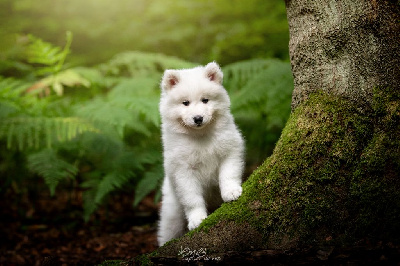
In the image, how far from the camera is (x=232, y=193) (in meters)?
2.91

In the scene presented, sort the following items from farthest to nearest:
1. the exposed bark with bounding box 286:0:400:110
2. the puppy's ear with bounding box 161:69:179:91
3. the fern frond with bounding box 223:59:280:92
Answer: the fern frond with bounding box 223:59:280:92, the puppy's ear with bounding box 161:69:179:91, the exposed bark with bounding box 286:0:400:110

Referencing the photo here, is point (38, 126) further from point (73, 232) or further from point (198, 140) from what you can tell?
point (198, 140)

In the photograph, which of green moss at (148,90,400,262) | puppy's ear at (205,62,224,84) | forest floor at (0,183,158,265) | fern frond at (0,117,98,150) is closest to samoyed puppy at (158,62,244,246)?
puppy's ear at (205,62,224,84)

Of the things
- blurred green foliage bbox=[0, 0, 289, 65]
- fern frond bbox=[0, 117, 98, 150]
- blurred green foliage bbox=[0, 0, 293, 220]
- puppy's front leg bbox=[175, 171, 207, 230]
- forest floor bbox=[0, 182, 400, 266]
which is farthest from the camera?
blurred green foliage bbox=[0, 0, 289, 65]

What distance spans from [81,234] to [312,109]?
377 cm

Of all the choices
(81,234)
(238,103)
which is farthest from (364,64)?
(81,234)

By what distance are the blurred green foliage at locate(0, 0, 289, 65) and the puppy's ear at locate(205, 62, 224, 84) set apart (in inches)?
134

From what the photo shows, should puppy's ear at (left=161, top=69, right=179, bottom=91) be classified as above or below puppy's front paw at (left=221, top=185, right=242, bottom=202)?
above

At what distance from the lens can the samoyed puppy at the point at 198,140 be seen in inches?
122

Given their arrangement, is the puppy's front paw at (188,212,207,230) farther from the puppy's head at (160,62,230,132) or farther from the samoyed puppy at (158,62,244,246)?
the puppy's head at (160,62,230,132)

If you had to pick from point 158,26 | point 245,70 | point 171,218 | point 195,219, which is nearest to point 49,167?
point 171,218

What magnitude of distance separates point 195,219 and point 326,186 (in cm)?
115

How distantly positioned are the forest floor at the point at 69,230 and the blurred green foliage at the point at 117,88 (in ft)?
1.17

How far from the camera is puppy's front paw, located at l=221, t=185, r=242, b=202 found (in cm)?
289
